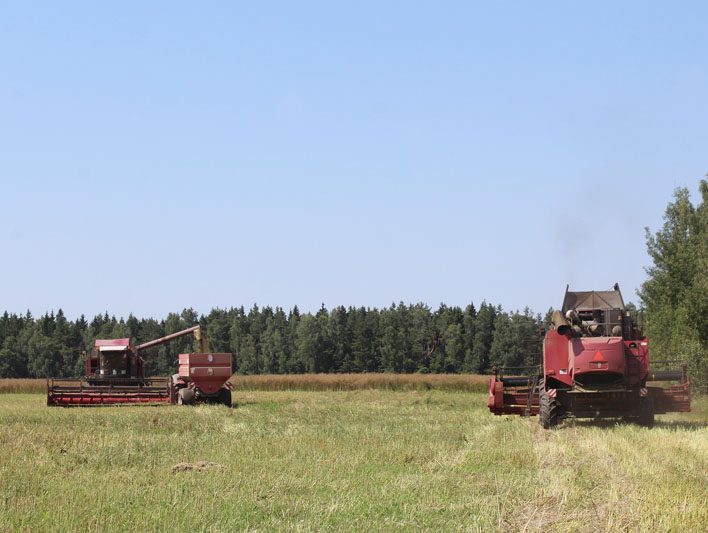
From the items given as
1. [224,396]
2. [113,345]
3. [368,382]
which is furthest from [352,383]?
[224,396]

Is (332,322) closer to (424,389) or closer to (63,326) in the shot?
(63,326)

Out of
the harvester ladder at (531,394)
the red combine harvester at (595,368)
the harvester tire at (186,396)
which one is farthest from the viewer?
the harvester tire at (186,396)

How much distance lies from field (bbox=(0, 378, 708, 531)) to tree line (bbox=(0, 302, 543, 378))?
87.5m

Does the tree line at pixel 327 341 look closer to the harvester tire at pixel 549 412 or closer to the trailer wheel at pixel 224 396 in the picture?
the trailer wheel at pixel 224 396

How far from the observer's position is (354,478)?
43.1 feet

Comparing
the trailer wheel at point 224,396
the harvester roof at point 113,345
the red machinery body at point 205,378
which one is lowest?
the trailer wheel at point 224,396

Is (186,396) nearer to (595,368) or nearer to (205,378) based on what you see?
(205,378)

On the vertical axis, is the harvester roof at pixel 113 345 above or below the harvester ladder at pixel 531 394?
above

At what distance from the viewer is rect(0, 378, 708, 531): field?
32.8ft

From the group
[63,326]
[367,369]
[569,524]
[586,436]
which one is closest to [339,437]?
[586,436]

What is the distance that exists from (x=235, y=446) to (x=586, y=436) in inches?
286

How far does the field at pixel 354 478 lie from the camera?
10000mm

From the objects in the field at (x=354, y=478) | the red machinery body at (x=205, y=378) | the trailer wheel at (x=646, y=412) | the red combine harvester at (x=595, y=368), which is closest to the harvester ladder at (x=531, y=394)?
the red combine harvester at (x=595, y=368)

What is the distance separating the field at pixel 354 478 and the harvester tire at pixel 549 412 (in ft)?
2.72
